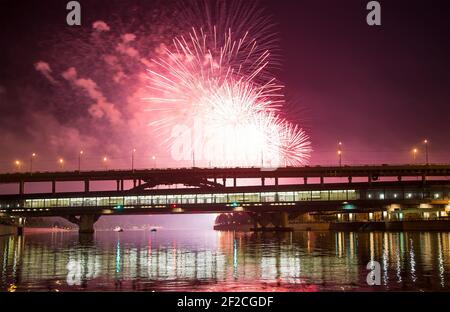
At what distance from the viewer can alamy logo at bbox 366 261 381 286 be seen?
24.7 metres

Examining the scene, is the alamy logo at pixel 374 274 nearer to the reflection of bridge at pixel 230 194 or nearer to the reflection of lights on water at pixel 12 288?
the reflection of lights on water at pixel 12 288

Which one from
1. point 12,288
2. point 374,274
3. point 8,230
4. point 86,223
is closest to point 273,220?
point 86,223

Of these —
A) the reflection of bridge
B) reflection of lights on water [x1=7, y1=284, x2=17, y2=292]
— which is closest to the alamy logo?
reflection of lights on water [x1=7, y1=284, x2=17, y2=292]

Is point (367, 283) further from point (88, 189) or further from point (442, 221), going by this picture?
point (88, 189)

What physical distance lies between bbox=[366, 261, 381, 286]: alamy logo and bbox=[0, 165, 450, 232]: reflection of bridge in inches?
3915

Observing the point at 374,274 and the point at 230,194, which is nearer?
A: the point at 374,274

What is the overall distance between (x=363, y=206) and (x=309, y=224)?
28.6 metres

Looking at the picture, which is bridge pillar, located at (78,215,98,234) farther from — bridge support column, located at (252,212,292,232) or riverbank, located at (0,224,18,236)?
bridge support column, located at (252,212,292,232)

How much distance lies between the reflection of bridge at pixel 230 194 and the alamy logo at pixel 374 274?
9945 cm

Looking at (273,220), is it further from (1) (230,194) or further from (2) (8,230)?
(2) (8,230)

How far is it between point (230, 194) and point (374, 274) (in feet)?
364

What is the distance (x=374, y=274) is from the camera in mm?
27906

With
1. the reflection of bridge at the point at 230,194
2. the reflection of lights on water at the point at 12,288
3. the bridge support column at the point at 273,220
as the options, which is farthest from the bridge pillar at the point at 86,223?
the reflection of lights on water at the point at 12,288

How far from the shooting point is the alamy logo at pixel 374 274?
24.7 m
